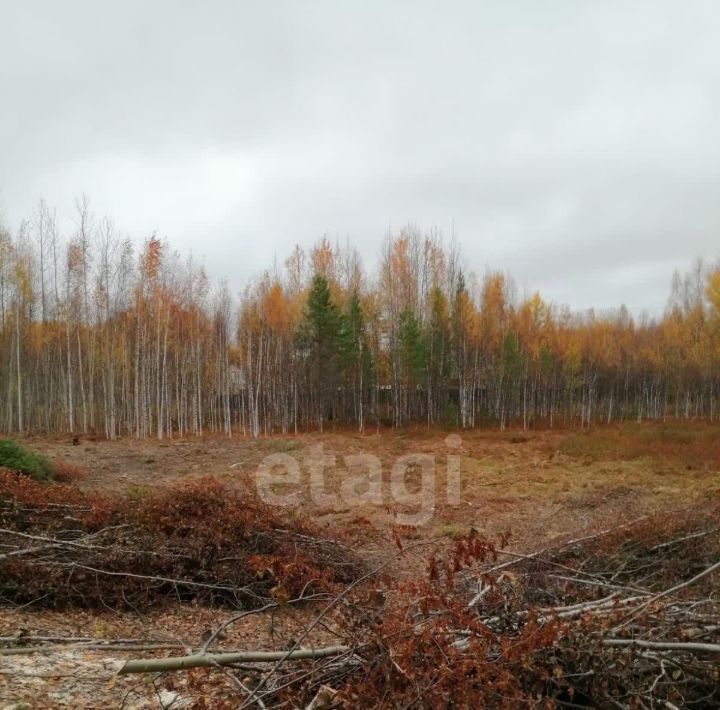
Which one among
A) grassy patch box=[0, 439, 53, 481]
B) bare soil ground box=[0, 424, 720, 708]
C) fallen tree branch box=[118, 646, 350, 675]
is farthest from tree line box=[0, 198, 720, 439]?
fallen tree branch box=[118, 646, 350, 675]

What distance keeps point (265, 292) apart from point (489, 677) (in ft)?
105

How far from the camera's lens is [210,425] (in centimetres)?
3425

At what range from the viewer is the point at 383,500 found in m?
12.1

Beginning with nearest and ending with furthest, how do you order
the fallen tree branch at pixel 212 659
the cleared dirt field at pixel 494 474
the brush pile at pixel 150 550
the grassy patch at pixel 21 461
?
the fallen tree branch at pixel 212 659 → the brush pile at pixel 150 550 → the grassy patch at pixel 21 461 → the cleared dirt field at pixel 494 474

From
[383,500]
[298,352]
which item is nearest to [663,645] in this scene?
[383,500]

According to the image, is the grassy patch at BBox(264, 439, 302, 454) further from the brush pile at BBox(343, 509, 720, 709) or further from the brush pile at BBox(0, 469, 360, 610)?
the brush pile at BBox(343, 509, 720, 709)

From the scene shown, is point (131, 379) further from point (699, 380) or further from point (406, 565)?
point (699, 380)

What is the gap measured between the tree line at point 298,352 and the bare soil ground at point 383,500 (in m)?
8.15

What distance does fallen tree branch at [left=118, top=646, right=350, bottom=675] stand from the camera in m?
2.45

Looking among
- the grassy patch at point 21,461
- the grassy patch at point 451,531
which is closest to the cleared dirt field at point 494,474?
the grassy patch at point 451,531

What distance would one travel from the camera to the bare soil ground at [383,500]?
357cm

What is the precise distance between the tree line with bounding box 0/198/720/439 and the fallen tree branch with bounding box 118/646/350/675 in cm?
2507

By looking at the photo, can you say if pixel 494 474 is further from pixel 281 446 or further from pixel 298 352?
pixel 298 352

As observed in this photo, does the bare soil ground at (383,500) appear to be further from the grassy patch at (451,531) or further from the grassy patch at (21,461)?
the grassy patch at (21,461)
